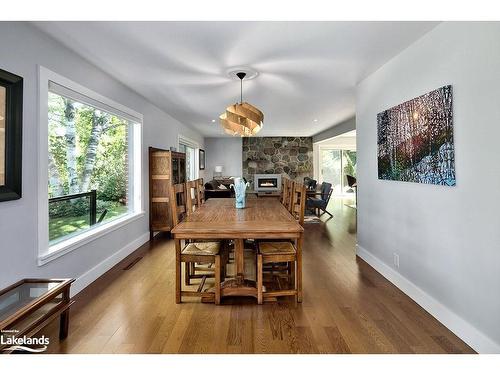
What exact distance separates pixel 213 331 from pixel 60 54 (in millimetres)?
2589

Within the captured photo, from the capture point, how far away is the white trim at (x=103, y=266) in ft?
8.93

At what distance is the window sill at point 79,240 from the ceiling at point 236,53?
1.75 m

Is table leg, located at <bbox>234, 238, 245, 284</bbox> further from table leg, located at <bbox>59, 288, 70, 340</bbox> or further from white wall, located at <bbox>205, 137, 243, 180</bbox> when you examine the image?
white wall, located at <bbox>205, 137, 243, 180</bbox>

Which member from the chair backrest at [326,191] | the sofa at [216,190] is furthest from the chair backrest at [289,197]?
the sofa at [216,190]

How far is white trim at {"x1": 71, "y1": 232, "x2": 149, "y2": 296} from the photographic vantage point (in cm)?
272

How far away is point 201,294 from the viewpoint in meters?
2.48

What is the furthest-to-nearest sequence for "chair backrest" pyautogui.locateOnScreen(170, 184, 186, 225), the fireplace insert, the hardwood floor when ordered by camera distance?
the fireplace insert
"chair backrest" pyautogui.locateOnScreen(170, 184, 186, 225)
the hardwood floor

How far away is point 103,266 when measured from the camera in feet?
10.5

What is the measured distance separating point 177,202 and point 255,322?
1.39 metres

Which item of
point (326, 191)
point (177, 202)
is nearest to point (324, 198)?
point (326, 191)

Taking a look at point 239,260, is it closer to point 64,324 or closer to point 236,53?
point 64,324

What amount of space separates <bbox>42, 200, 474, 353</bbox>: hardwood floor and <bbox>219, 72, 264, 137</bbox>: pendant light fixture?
1.80m

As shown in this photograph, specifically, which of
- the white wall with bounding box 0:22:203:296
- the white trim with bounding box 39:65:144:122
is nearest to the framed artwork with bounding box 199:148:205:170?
the white trim with bounding box 39:65:144:122

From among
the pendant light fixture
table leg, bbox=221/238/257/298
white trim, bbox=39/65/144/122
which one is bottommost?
table leg, bbox=221/238/257/298
